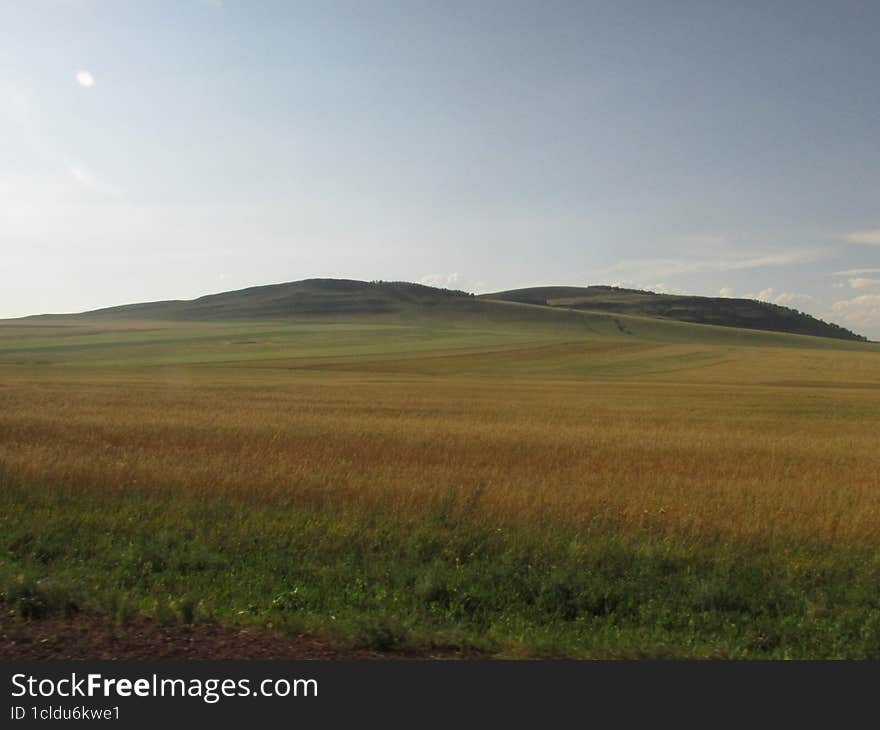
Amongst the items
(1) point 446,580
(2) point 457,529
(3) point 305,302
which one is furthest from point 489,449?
(3) point 305,302

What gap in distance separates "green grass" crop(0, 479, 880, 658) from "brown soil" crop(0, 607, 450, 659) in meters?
0.18

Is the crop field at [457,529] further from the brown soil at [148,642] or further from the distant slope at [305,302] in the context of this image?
the distant slope at [305,302]

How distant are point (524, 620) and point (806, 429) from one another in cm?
2015

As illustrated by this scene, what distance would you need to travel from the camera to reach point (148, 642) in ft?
18.4

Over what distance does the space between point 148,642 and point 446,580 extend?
2.86 metres

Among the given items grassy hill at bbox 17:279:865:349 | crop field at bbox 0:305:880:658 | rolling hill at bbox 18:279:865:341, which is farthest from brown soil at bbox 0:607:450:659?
rolling hill at bbox 18:279:865:341

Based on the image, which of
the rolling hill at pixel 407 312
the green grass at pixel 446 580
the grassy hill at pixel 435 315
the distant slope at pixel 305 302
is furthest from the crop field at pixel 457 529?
the distant slope at pixel 305 302

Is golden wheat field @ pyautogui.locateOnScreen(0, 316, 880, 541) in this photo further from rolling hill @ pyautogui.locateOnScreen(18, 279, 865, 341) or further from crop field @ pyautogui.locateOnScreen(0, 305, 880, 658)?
rolling hill @ pyautogui.locateOnScreen(18, 279, 865, 341)

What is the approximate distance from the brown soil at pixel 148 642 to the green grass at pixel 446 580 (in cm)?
18

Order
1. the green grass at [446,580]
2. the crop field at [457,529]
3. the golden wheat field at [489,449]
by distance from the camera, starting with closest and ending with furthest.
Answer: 1. the green grass at [446,580]
2. the crop field at [457,529]
3. the golden wheat field at [489,449]

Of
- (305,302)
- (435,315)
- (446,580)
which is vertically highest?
(305,302)

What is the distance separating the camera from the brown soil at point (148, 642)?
542 centimetres

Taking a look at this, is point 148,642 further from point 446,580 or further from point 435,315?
point 435,315

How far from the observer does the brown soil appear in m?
5.42
